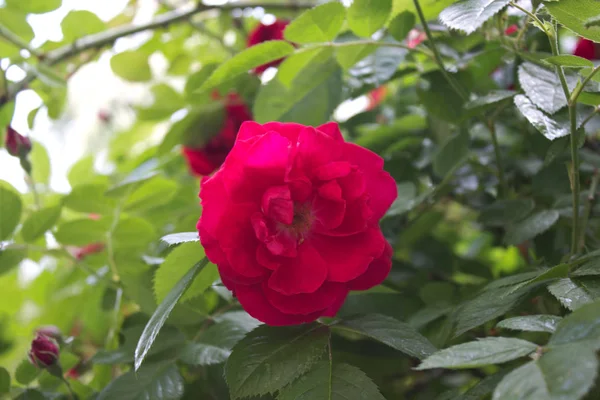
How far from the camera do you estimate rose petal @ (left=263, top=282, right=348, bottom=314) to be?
0.37m

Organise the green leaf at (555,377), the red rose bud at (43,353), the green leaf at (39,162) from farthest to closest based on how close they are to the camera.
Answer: the green leaf at (39,162) < the red rose bud at (43,353) < the green leaf at (555,377)

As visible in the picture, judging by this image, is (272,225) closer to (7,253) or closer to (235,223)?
(235,223)

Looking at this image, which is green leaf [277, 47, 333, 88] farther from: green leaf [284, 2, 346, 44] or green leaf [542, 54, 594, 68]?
green leaf [542, 54, 594, 68]

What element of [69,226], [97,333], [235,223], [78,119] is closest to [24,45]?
[69,226]

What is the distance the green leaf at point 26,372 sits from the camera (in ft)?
1.61

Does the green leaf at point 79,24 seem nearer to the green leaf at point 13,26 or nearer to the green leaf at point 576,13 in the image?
the green leaf at point 13,26

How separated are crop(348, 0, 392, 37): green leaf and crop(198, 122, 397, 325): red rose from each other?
15cm

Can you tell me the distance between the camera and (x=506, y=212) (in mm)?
524

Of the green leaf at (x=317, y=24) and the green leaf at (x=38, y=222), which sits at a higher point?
the green leaf at (x=317, y=24)

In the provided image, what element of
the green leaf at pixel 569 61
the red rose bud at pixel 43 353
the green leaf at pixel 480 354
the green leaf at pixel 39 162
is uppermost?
the green leaf at pixel 569 61

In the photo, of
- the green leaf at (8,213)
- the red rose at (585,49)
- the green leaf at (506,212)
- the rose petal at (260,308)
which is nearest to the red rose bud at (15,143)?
the green leaf at (8,213)

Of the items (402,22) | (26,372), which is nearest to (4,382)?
(26,372)

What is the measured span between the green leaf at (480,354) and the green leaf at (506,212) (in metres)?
0.25

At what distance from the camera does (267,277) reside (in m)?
0.38
